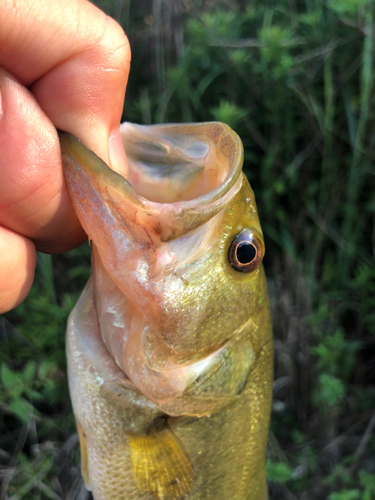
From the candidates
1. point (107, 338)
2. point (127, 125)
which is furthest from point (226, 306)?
point (127, 125)

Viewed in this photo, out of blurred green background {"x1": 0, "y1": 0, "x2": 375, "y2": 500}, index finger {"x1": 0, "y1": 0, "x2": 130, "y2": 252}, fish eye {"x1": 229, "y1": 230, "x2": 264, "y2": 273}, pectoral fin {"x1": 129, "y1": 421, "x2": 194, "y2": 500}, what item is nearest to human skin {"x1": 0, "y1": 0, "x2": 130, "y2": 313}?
index finger {"x1": 0, "y1": 0, "x2": 130, "y2": 252}

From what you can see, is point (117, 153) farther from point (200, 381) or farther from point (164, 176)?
point (200, 381)

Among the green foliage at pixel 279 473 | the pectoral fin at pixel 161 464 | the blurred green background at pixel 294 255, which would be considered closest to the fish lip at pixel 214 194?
the pectoral fin at pixel 161 464

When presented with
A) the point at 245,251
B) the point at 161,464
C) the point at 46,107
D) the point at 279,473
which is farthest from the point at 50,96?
A: the point at 279,473

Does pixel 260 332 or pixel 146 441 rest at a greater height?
pixel 260 332

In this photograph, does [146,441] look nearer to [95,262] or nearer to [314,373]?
[95,262]

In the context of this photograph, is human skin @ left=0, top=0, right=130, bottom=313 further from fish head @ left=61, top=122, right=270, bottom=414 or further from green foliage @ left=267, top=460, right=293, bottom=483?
green foliage @ left=267, top=460, right=293, bottom=483

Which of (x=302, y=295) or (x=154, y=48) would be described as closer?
(x=302, y=295)
